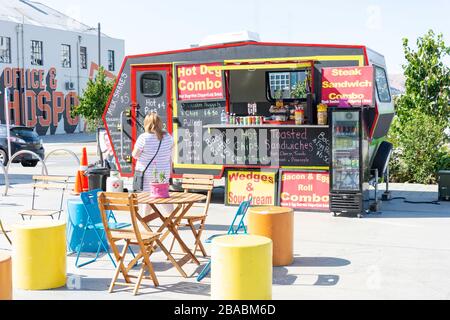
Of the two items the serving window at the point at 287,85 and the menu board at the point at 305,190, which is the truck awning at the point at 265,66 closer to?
the serving window at the point at 287,85

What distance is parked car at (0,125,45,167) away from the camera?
66.6 ft

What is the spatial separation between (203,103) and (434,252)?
5276 mm

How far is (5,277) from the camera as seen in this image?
5148 millimetres

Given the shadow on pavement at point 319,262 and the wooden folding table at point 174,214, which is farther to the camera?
the shadow on pavement at point 319,262

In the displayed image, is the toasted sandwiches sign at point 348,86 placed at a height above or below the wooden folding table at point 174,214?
above

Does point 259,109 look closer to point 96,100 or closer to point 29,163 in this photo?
point 29,163

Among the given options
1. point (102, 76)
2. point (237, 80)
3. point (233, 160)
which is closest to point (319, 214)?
point (233, 160)

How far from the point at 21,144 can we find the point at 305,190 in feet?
41.0

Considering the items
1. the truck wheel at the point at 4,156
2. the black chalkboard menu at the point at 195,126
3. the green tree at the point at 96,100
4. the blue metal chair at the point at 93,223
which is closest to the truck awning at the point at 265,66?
the black chalkboard menu at the point at 195,126

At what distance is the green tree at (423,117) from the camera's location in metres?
14.4

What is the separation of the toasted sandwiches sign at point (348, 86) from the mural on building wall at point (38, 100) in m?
28.9

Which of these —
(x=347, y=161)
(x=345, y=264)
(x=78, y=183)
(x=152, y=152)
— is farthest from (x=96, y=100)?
(x=345, y=264)

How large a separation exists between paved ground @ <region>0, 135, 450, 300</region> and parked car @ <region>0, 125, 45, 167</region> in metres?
9.19
